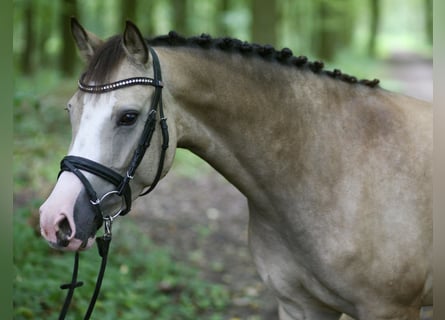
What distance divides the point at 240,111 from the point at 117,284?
2.98 meters

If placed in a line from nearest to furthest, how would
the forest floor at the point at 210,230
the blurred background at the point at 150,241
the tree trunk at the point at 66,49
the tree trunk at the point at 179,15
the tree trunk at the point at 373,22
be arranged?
the blurred background at the point at 150,241
the forest floor at the point at 210,230
the tree trunk at the point at 66,49
the tree trunk at the point at 179,15
the tree trunk at the point at 373,22

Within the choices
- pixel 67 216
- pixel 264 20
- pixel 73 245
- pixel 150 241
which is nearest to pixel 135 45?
pixel 67 216

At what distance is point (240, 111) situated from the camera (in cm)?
309

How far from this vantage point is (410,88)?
19.7m

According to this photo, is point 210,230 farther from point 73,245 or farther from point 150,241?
point 73,245

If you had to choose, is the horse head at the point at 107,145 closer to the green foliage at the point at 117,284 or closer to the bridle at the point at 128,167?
the bridle at the point at 128,167

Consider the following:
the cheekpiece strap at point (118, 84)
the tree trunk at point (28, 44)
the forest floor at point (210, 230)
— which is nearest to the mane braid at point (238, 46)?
the cheekpiece strap at point (118, 84)

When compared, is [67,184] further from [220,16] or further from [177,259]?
[220,16]

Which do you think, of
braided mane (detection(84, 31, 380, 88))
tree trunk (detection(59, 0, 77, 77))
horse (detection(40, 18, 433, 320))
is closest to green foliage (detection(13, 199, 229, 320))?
horse (detection(40, 18, 433, 320))

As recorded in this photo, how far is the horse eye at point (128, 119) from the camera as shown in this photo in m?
2.65

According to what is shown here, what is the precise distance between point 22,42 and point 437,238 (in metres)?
21.4

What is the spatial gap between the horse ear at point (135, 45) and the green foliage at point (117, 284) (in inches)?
99.7

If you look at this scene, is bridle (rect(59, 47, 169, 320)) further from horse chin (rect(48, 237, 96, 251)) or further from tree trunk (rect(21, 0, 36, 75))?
tree trunk (rect(21, 0, 36, 75))

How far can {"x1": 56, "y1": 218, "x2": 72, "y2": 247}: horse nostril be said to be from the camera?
8.29ft
